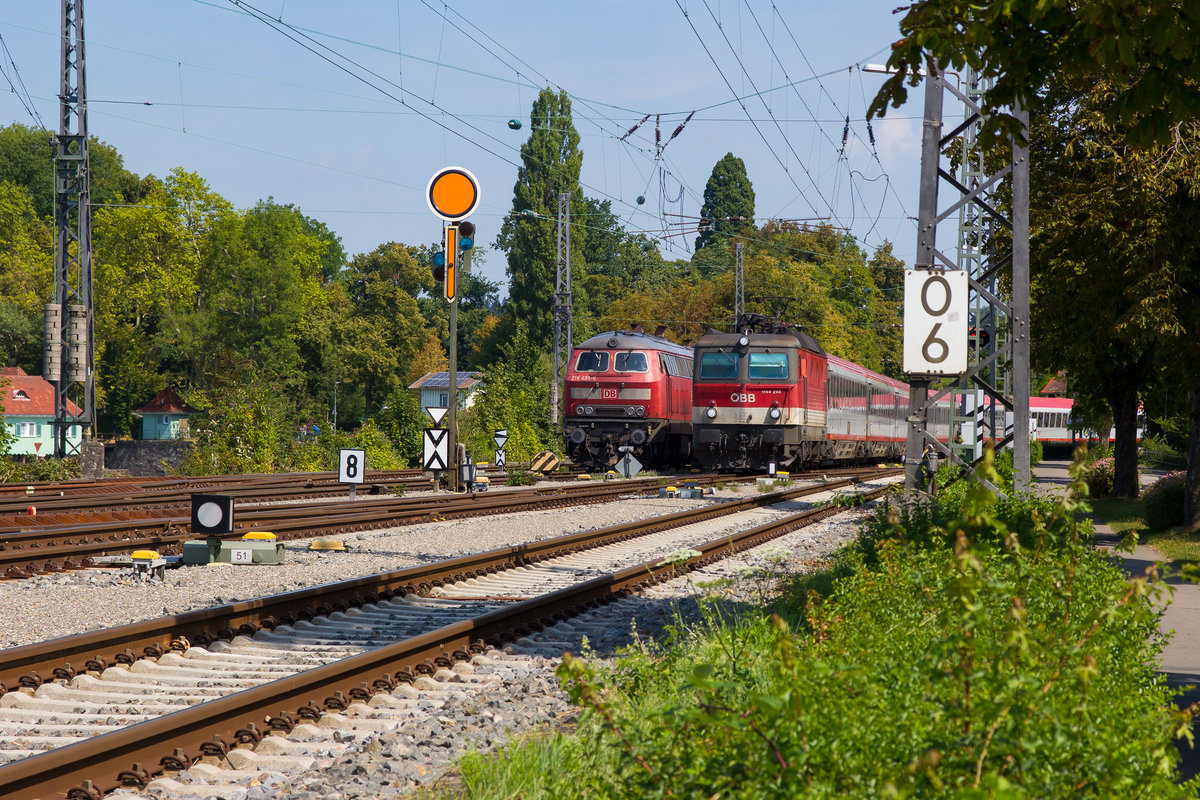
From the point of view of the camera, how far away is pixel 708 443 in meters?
29.1

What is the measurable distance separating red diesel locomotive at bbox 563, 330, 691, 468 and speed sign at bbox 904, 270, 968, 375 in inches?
774

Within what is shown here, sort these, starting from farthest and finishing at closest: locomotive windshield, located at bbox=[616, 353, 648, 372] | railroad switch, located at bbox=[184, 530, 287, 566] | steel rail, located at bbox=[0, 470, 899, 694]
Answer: locomotive windshield, located at bbox=[616, 353, 648, 372] → railroad switch, located at bbox=[184, 530, 287, 566] → steel rail, located at bbox=[0, 470, 899, 694]

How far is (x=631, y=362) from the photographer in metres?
31.3

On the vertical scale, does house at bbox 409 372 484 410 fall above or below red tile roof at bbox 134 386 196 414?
above

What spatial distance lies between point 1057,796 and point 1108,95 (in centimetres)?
1863

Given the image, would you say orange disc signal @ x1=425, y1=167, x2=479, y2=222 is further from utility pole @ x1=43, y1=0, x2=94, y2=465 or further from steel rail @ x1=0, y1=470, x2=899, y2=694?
utility pole @ x1=43, y1=0, x2=94, y2=465

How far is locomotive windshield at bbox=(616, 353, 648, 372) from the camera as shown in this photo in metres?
31.2

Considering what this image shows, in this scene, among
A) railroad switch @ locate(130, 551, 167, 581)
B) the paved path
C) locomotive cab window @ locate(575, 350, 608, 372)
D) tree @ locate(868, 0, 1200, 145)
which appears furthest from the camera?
locomotive cab window @ locate(575, 350, 608, 372)

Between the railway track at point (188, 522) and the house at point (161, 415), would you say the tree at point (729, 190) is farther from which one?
the railway track at point (188, 522)

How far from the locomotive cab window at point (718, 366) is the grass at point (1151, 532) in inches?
353

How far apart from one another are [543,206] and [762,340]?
4787cm

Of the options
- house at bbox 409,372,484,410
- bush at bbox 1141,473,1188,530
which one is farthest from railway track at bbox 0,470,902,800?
house at bbox 409,372,484,410

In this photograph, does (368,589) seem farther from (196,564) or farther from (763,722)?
(763,722)

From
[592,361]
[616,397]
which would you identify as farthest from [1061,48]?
[592,361]
